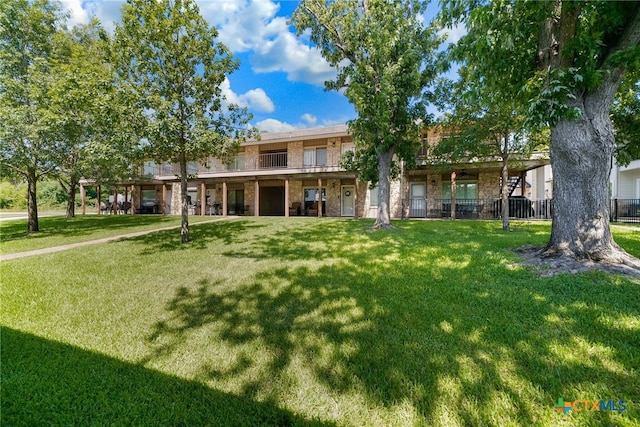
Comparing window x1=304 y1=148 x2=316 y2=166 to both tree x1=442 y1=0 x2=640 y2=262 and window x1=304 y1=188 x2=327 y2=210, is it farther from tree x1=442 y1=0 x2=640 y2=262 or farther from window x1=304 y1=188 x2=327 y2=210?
tree x1=442 y1=0 x2=640 y2=262

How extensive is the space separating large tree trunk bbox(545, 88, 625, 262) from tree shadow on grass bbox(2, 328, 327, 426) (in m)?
4.98

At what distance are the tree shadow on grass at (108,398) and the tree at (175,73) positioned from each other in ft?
20.2

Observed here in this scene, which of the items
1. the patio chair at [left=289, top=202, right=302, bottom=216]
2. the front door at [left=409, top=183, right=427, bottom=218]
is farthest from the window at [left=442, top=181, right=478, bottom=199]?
the patio chair at [left=289, top=202, right=302, bottom=216]

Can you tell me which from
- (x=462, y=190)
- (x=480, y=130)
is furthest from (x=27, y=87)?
(x=462, y=190)

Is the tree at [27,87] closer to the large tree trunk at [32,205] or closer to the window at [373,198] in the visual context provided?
the large tree trunk at [32,205]

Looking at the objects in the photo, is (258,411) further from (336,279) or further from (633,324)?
(633,324)

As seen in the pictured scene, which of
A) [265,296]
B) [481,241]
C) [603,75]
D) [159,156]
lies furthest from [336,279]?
[159,156]

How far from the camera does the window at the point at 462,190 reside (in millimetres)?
16359

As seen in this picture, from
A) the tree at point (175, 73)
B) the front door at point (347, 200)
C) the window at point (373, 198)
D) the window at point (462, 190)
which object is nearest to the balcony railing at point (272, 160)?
the front door at point (347, 200)

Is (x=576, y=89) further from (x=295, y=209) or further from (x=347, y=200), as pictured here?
(x=295, y=209)

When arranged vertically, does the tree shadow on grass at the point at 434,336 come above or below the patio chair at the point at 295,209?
below

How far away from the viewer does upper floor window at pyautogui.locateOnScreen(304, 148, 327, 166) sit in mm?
18312

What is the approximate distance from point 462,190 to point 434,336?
15842mm

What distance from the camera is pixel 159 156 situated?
27.5 feet
